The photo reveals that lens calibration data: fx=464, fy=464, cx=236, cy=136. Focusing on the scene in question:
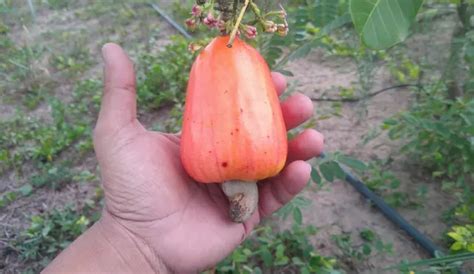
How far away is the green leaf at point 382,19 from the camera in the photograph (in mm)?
928

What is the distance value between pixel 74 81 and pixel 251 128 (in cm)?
306

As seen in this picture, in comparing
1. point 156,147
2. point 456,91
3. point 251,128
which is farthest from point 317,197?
point 251,128

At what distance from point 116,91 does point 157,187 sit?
29cm

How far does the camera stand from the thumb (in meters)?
1.27

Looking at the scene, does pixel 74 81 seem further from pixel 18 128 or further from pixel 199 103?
pixel 199 103

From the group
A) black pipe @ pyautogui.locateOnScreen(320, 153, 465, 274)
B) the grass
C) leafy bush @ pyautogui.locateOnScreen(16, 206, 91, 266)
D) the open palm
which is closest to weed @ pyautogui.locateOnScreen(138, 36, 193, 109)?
the grass

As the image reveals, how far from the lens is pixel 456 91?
2328mm

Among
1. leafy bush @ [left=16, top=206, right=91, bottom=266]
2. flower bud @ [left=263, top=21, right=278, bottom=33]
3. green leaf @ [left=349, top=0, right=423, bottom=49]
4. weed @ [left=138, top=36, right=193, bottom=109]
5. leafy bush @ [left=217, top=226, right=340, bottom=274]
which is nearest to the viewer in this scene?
green leaf @ [left=349, top=0, right=423, bottom=49]

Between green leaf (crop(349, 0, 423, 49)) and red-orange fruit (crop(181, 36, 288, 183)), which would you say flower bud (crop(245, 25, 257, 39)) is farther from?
green leaf (crop(349, 0, 423, 49))

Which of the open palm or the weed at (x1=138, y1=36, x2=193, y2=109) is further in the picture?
the weed at (x1=138, y1=36, x2=193, y2=109)

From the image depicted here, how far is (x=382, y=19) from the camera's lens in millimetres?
932

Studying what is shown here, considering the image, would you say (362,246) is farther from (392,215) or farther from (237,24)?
(237,24)

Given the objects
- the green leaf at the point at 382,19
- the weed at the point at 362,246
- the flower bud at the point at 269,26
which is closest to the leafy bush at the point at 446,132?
the weed at the point at 362,246

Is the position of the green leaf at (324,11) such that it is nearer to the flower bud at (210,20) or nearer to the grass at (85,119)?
the grass at (85,119)
